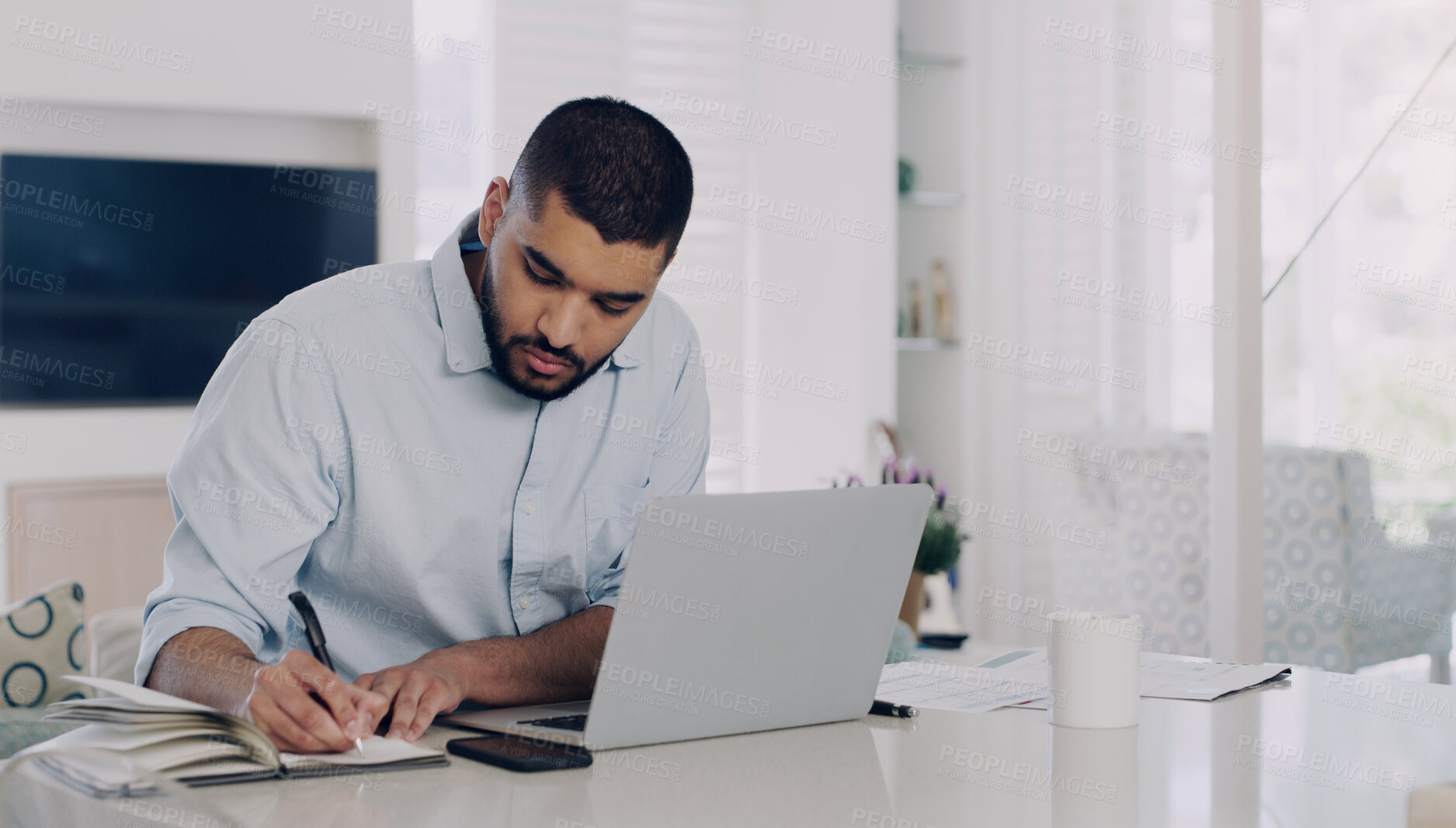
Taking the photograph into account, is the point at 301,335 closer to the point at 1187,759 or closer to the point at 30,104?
the point at 1187,759

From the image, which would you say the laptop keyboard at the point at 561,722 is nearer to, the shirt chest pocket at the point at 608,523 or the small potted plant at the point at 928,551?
the shirt chest pocket at the point at 608,523

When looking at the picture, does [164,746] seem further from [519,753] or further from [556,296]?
[556,296]

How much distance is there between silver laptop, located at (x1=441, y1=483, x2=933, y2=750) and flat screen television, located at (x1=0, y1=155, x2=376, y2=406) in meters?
3.05

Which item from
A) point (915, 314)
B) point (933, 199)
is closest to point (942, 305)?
point (915, 314)

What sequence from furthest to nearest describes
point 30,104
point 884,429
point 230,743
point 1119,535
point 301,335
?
point 884,429, point 30,104, point 1119,535, point 301,335, point 230,743

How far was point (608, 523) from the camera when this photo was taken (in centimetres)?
151

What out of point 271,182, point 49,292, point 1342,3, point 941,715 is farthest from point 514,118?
point 941,715

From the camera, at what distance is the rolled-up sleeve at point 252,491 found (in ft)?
3.99

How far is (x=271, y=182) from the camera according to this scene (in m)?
4.07

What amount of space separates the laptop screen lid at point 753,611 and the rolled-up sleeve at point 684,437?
448 millimetres

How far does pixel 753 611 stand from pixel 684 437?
581mm

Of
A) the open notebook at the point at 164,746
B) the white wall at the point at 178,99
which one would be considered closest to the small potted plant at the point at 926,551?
the open notebook at the point at 164,746

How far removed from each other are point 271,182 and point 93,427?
91 cm

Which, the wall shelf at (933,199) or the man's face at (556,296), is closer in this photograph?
the man's face at (556,296)
